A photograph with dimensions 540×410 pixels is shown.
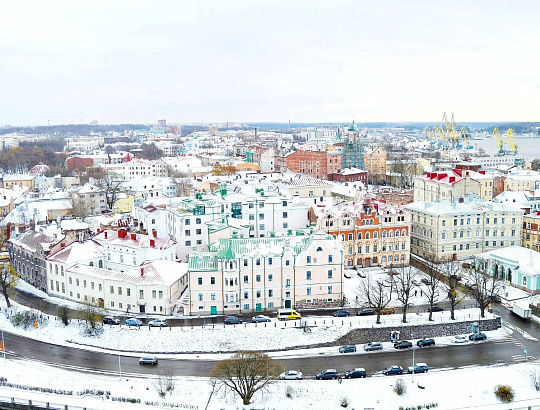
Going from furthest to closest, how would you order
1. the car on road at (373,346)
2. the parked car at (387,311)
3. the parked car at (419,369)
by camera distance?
the parked car at (387,311) < the car on road at (373,346) < the parked car at (419,369)

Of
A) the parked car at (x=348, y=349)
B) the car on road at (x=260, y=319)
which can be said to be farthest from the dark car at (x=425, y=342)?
the car on road at (x=260, y=319)

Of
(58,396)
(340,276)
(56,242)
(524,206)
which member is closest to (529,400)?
(340,276)

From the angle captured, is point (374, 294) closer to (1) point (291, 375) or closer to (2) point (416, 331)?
(2) point (416, 331)

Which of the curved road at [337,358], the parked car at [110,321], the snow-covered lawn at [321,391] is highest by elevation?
the parked car at [110,321]

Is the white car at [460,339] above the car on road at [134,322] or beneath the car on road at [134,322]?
beneath

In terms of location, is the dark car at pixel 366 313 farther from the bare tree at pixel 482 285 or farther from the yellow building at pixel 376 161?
the yellow building at pixel 376 161
